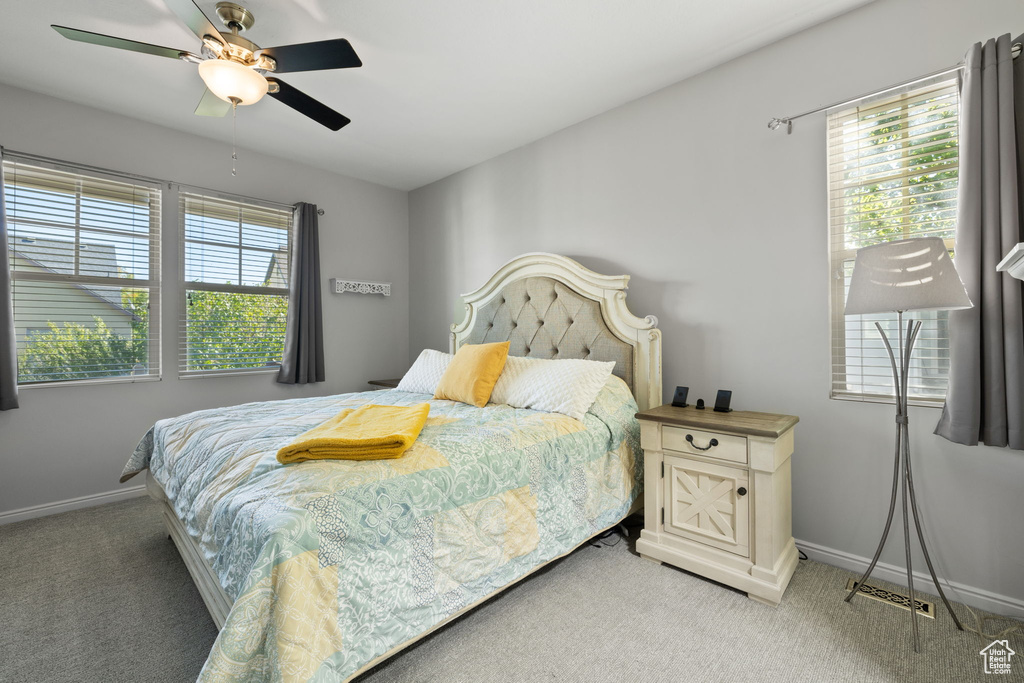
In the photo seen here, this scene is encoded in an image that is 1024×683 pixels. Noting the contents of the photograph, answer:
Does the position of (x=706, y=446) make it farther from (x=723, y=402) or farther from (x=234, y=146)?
(x=234, y=146)

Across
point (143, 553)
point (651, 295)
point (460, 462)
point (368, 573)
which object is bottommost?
point (143, 553)

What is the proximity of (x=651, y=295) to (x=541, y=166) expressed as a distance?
1.36 metres

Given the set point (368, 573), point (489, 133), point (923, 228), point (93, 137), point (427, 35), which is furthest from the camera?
point (489, 133)

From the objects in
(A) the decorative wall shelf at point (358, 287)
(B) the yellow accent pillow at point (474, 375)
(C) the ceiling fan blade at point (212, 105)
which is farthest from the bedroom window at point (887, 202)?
(A) the decorative wall shelf at point (358, 287)

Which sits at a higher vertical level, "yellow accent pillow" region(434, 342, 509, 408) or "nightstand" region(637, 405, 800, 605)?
"yellow accent pillow" region(434, 342, 509, 408)

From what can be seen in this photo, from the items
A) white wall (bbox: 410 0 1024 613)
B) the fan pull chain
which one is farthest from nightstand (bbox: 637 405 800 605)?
the fan pull chain

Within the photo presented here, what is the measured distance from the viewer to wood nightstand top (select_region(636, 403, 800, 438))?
186 centimetres

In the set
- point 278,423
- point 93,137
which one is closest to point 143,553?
point 278,423

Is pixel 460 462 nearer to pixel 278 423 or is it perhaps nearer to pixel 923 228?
pixel 278 423

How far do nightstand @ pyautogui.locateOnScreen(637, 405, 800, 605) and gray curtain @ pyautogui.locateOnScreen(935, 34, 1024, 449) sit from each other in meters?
0.61

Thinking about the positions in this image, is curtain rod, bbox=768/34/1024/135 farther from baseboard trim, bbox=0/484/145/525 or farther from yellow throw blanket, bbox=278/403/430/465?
baseboard trim, bbox=0/484/145/525

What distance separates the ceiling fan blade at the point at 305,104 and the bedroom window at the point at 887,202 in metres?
2.39

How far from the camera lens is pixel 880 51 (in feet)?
6.59

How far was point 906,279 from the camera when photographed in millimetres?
1587
